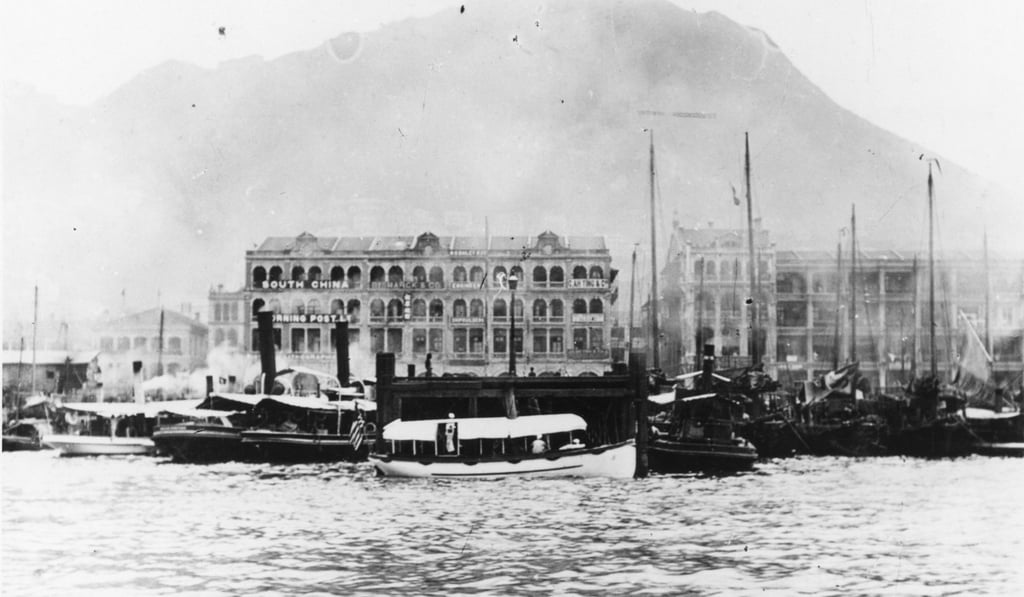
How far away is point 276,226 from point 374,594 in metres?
10.3

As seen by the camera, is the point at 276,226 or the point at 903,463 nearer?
the point at 276,226

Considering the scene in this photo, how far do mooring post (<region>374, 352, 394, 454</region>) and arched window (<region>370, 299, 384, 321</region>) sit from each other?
6737 mm

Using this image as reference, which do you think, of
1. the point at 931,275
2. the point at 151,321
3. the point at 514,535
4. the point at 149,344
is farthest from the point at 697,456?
the point at 149,344

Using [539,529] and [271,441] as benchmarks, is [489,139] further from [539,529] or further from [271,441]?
[271,441]

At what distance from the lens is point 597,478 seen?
71.1 feet

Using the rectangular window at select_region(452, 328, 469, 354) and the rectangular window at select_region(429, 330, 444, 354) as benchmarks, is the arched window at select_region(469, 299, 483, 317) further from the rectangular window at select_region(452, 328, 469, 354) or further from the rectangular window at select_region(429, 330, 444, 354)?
the rectangular window at select_region(429, 330, 444, 354)

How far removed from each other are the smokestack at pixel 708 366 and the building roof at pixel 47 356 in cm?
1402

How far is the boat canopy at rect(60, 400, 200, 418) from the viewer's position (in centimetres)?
2781

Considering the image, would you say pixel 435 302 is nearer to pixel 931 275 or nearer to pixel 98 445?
pixel 98 445

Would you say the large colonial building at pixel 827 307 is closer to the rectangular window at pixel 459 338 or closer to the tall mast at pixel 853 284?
the tall mast at pixel 853 284

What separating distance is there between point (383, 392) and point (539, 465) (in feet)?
13.3

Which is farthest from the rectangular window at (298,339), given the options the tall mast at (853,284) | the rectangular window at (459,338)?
the tall mast at (853,284)

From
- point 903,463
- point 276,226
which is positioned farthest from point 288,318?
point 903,463

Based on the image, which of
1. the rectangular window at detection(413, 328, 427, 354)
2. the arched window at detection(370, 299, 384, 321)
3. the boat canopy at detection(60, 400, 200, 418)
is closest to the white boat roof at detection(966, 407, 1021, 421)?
the rectangular window at detection(413, 328, 427, 354)
